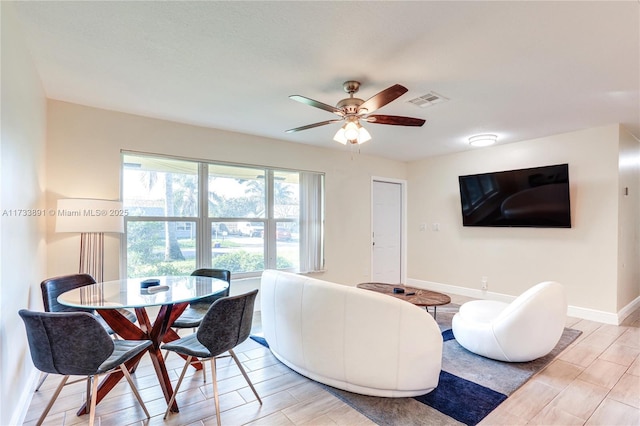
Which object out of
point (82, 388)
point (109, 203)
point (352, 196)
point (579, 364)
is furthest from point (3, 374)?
point (352, 196)


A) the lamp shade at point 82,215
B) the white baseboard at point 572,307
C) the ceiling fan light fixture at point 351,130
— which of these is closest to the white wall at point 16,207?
the lamp shade at point 82,215

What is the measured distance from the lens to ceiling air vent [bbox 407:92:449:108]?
9.84 ft

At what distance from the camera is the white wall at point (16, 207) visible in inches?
69.7

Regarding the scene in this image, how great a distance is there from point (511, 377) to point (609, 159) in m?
3.11

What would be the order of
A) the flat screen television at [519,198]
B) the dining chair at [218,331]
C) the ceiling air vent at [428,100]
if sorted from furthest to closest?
the flat screen television at [519,198] → the ceiling air vent at [428,100] → the dining chair at [218,331]

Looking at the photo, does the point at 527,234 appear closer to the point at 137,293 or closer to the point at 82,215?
the point at 137,293

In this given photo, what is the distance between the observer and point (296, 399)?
2.29 metres

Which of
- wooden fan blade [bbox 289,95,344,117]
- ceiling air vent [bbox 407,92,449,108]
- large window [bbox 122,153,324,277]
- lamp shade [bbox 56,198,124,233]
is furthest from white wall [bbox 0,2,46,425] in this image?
ceiling air vent [bbox 407,92,449,108]

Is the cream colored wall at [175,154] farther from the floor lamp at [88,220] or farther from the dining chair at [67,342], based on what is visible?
the dining chair at [67,342]

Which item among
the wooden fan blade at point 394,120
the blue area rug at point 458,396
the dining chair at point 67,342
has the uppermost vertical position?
the wooden fan blade at point 394,120

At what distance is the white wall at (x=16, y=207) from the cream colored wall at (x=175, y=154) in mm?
553

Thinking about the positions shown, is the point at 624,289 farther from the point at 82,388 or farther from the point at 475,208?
the point at 82,388

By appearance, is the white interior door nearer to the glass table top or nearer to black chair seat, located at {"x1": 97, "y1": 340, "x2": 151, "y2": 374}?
the glass table top

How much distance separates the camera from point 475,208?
203 inches
